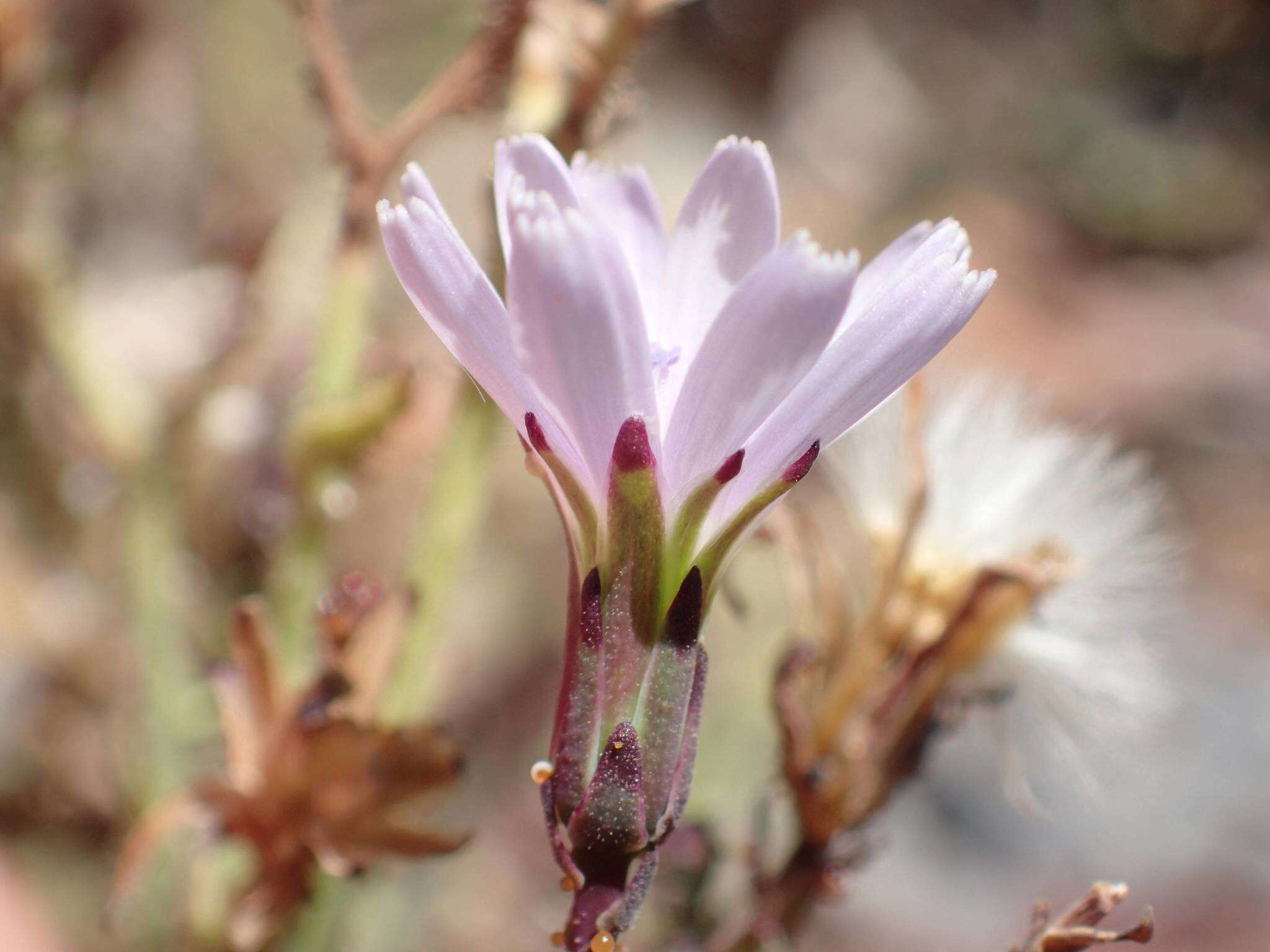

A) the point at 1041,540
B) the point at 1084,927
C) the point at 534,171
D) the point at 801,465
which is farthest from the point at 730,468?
the point at 1041,540

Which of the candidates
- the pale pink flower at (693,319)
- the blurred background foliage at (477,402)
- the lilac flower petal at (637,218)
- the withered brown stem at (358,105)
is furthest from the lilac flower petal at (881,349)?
the withered brown stem at (358,105)

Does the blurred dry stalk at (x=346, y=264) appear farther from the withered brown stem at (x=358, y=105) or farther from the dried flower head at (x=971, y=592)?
the dried flower head at (x=971, y=592)

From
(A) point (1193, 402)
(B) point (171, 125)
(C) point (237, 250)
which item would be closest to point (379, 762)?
(C) point (237, 250)

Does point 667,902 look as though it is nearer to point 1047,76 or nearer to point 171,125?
point 171,125

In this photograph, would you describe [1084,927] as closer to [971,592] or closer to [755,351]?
[971,592]

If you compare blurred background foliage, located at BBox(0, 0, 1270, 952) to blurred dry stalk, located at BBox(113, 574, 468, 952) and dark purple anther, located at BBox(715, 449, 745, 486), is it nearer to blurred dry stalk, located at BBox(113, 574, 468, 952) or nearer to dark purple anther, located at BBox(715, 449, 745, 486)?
blurred dry stalk, located at BBox(113, 574, 468, 952)

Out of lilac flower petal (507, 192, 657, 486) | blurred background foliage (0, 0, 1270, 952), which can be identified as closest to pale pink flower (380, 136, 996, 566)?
lilac flower petal (507, 192, 657, 486)

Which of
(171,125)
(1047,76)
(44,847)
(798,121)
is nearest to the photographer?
(44,847)
